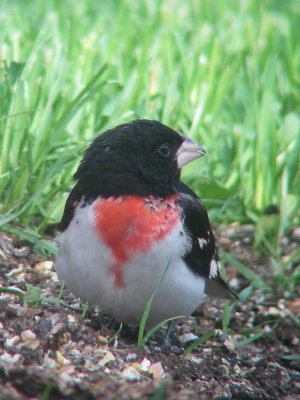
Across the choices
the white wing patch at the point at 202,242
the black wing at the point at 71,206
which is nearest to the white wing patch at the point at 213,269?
the white wing patch at the point at 202,242

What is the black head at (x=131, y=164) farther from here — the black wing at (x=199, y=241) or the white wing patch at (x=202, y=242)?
the white wing patch at (x=202, y=242)

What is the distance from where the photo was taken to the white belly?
10.3ft

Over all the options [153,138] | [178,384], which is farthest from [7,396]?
[153,138]

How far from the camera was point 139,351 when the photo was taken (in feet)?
10.3

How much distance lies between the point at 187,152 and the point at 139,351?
A: 1121 millimetres

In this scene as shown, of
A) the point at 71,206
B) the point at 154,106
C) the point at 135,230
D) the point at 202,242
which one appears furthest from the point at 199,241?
the point at 154,106

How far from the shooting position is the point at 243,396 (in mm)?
3088

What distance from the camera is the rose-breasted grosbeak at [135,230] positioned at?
3.15 metres

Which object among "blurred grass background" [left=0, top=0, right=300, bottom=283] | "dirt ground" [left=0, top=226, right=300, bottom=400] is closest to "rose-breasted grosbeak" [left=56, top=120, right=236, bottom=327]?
"dirt ground" [left=0, top=226, right=300, bottom=400]

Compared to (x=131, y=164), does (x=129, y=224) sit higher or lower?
lower

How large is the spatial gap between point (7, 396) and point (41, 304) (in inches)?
46.0

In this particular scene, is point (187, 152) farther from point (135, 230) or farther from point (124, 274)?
point (124, 274)

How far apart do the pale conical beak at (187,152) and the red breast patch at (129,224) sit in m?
0.41

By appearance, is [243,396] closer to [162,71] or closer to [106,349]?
[106,349]
